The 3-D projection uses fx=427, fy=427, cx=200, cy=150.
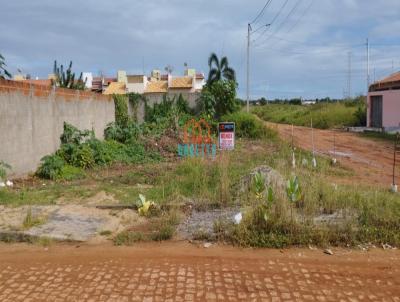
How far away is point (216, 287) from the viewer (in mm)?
4031

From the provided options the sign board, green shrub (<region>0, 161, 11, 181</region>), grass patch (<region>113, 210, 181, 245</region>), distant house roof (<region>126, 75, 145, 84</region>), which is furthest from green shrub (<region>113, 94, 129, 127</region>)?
distant house roof (<region>126, 75, 145, 84</region>)

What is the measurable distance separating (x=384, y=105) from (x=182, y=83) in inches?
1109

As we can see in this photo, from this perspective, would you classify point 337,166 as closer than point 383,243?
No

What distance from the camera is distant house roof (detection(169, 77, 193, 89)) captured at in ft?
163

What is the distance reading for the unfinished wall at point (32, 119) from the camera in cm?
898

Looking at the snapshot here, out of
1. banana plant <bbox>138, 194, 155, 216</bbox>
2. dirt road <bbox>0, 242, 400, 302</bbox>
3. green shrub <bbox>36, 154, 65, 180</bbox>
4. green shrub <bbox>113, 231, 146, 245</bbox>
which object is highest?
green shrub <bbox>36, 154, 65, 180</bbox>

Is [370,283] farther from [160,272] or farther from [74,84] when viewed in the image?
[74,84]

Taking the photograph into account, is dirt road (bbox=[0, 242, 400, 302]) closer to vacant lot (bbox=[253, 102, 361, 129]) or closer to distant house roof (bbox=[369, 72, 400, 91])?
distant house roof (bbox=[369, 72, 400, 91])

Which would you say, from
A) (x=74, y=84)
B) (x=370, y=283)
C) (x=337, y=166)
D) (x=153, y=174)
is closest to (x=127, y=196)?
(x=153, y=174)

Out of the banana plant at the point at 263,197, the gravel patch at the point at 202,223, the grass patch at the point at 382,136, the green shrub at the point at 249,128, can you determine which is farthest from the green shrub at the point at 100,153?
the grass patch at the point at 382,136

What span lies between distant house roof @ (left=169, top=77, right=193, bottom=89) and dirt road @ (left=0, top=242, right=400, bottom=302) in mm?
45269

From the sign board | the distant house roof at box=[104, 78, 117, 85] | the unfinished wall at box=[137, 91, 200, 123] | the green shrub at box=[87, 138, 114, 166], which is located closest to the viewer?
the green shrub at box=[87, 138, 114, 166]

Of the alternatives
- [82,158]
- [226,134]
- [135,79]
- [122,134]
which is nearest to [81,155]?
[82,158]

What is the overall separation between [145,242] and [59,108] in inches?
289
